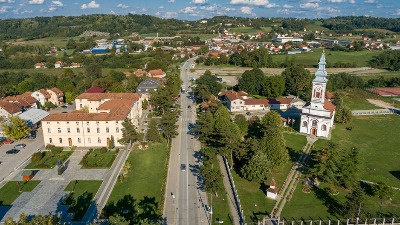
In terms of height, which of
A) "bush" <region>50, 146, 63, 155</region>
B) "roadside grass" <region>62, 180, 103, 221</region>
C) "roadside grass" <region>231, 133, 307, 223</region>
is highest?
"bush" <region>50, 146, 63, 155</region>

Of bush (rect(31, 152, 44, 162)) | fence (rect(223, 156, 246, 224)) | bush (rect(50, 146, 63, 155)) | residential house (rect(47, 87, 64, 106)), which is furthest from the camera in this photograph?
residential house (rect(47, 87, 64, 106))

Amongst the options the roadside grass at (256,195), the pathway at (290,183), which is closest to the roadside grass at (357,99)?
the pathway at (290,183)

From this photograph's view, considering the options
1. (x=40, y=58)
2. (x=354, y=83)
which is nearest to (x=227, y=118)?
(x=354, y=83)

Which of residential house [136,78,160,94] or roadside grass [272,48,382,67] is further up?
roadside grass [272,48,382,67]

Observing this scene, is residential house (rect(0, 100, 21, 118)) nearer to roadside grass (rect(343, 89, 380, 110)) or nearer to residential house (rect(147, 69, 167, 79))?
residential house (rect(147, 69, 167, 79))

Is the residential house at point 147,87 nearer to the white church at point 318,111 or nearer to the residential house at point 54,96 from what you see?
the residential house at point 54,96

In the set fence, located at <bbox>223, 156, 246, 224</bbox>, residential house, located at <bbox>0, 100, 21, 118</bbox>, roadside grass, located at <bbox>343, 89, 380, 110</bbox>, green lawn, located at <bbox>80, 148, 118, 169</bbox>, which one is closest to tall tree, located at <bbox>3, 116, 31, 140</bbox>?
residential house, located at <bbox>0, 100, 21, 118</bbox>

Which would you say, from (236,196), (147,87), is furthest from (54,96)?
(236,196)

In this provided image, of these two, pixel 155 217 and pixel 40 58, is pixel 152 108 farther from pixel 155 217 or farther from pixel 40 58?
pixel 40 58
